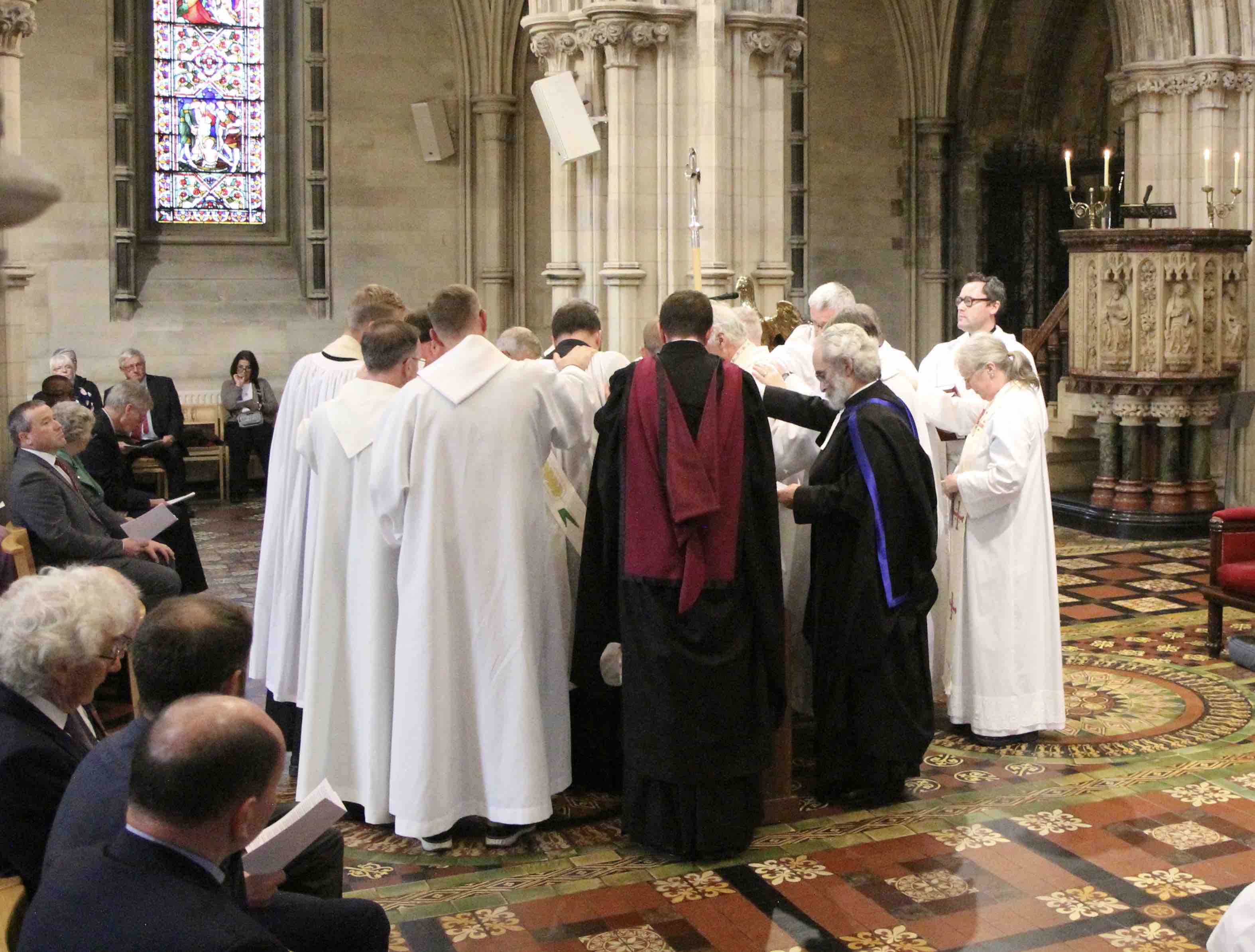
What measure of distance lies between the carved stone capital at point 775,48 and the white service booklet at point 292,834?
6.72 m

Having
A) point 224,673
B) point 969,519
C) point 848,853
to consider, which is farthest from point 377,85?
point 224,673

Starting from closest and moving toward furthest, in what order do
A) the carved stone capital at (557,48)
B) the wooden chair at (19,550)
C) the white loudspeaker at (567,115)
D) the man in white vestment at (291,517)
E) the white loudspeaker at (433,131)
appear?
the wooden chair at (19,550), the man in white vestment at (291,517), the white loudspeaker at (567,115), the carved stone capital at (557,48), the white loudspeaker at (433,131)

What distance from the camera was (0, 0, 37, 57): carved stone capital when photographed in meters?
8.68

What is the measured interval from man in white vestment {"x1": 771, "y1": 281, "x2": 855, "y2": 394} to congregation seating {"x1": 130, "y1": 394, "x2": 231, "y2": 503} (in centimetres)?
729

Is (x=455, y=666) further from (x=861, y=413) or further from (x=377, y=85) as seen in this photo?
(x=377, y=85)

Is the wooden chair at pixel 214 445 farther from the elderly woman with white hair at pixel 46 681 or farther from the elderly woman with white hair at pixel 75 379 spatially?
the elderly woman with white hair at pixel 46 681

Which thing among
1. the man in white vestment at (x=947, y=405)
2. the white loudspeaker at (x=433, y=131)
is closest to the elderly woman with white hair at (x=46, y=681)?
the man in white vestment at (x=947, y=405)

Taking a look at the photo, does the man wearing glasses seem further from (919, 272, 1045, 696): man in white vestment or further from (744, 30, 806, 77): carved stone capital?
(744, 30, 806, 77): carved stone capital

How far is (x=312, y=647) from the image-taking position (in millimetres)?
4711

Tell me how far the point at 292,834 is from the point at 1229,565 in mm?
5276

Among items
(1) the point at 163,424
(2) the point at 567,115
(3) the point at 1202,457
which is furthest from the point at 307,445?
(3) the point at 1202,457

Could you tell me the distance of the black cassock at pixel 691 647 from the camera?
4.37 meters

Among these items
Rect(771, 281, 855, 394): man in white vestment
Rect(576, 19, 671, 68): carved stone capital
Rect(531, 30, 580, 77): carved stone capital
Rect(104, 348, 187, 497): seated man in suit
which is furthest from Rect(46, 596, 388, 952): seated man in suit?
Rect(104, 348, 187, 497): seated man in suit

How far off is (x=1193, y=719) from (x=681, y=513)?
9.25 ft
